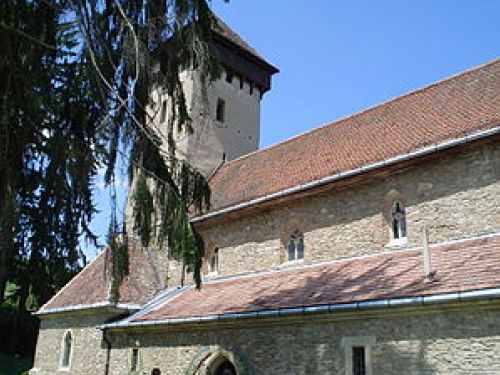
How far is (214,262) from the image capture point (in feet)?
49.7

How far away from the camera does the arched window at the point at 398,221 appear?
36.4 feet

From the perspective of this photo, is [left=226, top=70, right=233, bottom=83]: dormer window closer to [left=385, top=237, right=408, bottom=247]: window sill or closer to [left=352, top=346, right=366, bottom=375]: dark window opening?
[left=385, top=237, right=408, bottom=247]: window sill

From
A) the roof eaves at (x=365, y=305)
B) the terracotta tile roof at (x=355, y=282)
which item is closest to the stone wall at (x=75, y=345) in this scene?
the terracotta tile roof at (x=355, y=282)

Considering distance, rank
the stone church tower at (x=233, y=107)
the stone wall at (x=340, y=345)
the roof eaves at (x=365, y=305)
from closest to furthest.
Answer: the roof eaves at (x=365, y=305), the stone wall at (x=340, y=345), the stone church tower at (x=233, y=107)

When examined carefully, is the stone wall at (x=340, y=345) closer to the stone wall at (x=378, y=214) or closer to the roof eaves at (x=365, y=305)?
the roof eaves at (x=365, y=305)

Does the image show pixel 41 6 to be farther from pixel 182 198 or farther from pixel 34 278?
pixel 34 278

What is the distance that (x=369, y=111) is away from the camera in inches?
595

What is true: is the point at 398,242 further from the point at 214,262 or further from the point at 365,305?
the point at 214,262

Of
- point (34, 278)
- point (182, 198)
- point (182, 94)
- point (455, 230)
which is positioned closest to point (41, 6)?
point (182, 94)

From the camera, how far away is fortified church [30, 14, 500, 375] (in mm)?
8359

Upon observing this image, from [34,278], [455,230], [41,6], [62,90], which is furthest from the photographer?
[455,230]

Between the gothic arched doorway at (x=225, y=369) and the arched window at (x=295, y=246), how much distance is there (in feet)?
9.56

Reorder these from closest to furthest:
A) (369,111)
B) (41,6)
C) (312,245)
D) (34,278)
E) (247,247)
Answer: (41,6), (34,278), (312,245), (247,247), (369,111)

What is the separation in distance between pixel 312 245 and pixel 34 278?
20.3 ft
